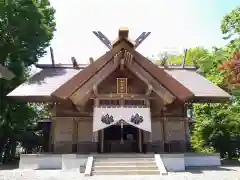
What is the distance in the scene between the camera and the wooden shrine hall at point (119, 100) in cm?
1122

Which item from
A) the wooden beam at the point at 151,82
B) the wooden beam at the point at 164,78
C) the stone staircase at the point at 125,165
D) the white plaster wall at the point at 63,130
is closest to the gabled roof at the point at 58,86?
the wooden beam at the point at 164,78

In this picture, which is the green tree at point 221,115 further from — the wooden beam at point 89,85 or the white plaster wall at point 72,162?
the white plaster wall at point 72,162

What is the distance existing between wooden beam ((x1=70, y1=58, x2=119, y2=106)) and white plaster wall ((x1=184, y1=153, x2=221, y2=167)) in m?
5.03

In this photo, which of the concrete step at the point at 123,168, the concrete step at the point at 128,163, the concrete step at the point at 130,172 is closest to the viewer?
the concrete step at the point at 130,172

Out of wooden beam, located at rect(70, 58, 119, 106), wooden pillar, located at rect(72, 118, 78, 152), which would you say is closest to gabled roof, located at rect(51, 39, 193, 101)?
wooden beam, located at rect(70, 58, 119, 106)

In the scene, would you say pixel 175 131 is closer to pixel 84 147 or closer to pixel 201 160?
pixel 201 160

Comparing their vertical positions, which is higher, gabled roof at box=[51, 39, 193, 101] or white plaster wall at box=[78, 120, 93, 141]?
gabled roof at box=[51, 39, 193, 101]

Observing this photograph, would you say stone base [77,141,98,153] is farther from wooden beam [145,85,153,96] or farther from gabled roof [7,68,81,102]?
wooden beam [145,85,153,96]

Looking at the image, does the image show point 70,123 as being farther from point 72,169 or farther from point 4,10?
point 4,10

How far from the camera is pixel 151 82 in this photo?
1165cm

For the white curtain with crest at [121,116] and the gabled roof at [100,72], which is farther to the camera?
the gabled roof at [100,72]

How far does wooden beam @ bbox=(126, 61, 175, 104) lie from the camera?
1136cm

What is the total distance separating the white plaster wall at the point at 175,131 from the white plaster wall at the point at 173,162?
126 inches

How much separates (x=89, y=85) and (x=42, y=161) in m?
3.77
